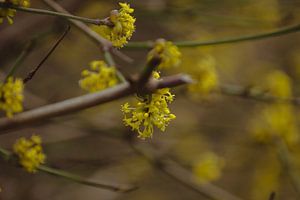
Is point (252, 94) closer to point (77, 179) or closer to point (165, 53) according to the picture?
point (77, 179)

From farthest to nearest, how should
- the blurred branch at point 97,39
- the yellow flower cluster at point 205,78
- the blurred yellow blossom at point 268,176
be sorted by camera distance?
the blurred yellow blossom at point 268,176 → the yellow flower cluster at point 205,78 → the blurred branch at point 97,39

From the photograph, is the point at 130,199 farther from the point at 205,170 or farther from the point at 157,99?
the point at 157,99

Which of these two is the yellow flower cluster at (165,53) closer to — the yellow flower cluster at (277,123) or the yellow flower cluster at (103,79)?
the yellow flower cluster at (103,79)

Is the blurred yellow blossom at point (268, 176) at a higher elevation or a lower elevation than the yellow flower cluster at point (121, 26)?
higher

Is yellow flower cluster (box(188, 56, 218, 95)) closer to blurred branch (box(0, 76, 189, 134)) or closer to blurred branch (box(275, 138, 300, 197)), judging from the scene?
blurred branch (box(275, 138, 300, 197))

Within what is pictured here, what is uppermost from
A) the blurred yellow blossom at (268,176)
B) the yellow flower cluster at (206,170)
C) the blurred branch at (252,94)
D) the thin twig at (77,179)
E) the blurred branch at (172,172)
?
the blurred yellow blossom at (268,176)

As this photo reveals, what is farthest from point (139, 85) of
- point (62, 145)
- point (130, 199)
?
point (130, 199)

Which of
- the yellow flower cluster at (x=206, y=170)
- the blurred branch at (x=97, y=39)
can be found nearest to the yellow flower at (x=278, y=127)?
the yellow flower cluster at (x=206, y=170)
